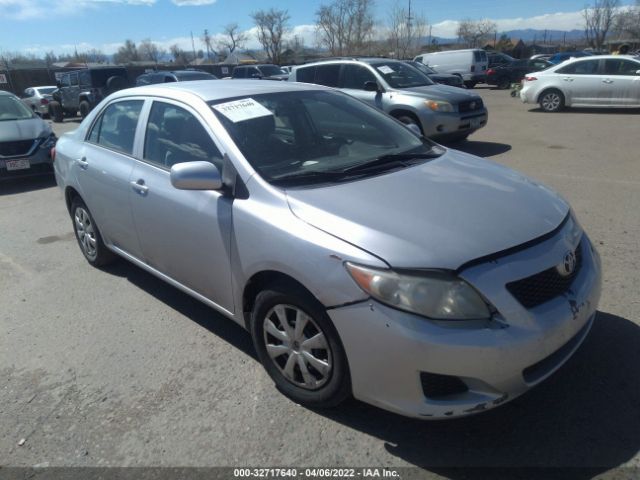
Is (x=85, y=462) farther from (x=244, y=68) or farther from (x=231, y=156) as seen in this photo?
(x=244, y=68)

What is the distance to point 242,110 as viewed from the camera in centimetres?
330

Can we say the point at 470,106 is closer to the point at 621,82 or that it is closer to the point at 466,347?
the point at 621,82

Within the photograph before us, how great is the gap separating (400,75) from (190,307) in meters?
7.73

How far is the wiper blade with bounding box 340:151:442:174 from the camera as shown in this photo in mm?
3101

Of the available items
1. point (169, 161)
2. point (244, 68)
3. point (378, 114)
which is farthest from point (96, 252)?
point (244, 68)

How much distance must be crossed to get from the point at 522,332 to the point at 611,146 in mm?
9023

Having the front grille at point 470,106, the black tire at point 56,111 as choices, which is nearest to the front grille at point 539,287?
the front grille at point 470,106

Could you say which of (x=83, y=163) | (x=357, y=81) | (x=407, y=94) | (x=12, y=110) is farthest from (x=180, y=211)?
(x=12, y=110)

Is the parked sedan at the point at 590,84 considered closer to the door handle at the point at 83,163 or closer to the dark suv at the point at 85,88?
the door handle at the point at 83,163

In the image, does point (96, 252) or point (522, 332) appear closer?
point (522, 332)

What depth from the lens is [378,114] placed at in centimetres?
400

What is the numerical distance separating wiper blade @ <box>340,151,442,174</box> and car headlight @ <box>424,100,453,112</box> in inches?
231

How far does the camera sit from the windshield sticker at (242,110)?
10.6 ft

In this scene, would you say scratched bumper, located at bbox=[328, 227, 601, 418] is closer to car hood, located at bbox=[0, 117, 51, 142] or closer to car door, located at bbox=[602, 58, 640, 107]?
car hood, located at bbox=[0, 117, 51, 142]
